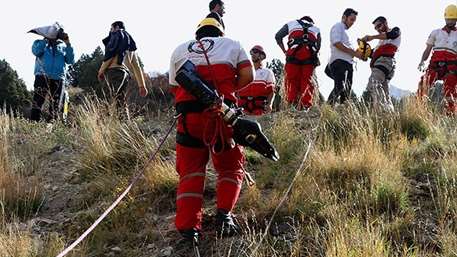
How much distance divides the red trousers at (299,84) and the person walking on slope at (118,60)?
82.8 inches

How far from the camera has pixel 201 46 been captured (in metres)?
5.00

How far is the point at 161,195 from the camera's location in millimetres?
5742

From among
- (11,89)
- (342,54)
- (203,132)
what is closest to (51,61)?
(342,54)

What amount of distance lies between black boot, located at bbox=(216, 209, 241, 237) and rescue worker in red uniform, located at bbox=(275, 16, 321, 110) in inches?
167

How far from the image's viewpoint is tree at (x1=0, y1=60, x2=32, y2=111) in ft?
62.8

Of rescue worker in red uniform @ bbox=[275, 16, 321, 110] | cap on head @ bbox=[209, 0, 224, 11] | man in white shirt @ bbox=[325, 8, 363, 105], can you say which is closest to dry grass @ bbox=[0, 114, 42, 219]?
cap on head @ bbox=[209, 0, 224, 11]

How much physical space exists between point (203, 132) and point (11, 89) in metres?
16.5

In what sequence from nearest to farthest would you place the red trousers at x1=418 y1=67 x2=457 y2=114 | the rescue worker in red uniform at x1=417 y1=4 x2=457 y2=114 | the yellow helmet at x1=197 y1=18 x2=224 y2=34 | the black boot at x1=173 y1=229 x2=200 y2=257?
the black boot at x1=173 y1=229 x2=200 y2=257, the yellow helmet at x1=197 y1=18 x2=224 y2=34, the red trousers at x1=418 y1=67 x2=457 y2=114, the rescue worker in red uniform at x1=417 y1=4 x2=457 y2=114

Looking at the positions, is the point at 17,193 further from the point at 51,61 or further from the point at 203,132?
the point at 51,61

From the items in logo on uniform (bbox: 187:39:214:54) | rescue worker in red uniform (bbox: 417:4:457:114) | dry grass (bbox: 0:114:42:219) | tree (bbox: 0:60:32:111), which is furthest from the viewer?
tree (bbox: 0:60:32:111)

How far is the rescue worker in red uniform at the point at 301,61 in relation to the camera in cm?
900

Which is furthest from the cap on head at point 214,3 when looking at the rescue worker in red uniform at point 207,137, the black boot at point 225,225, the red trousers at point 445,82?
the black boot at point 225,225

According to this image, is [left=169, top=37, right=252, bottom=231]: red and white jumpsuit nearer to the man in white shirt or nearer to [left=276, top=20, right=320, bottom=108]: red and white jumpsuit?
[left=276, top=20, right=320, bottom=108]: red and white jumpsuit

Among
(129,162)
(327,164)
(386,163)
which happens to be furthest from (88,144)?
(386,163)
